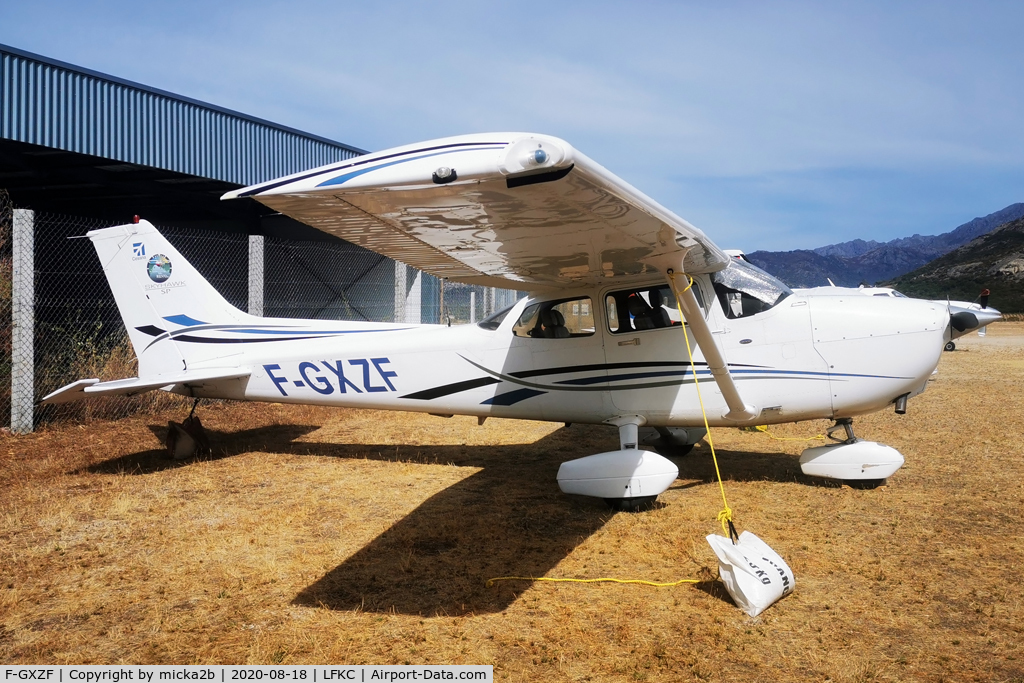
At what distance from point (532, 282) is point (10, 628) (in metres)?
4.60

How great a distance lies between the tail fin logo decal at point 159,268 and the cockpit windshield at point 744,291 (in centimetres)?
603

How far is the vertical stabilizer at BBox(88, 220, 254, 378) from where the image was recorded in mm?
7781

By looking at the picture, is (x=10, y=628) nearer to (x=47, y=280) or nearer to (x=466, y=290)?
(x=47, y=280)

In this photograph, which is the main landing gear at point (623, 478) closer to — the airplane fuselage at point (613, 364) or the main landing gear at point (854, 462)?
the airplane fuselage at point (613, 364)

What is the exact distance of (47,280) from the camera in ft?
49.4

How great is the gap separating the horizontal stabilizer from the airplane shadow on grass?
91 cm

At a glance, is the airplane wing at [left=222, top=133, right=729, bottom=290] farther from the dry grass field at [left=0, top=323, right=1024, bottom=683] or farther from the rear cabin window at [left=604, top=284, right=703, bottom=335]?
the dry grass field at [left=0, top=323, right=1024, bottom=683]

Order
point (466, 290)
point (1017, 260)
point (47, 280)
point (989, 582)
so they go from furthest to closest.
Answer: point (1017, 260) → point (466, 290) → point (47, 280) → point (989, 582)

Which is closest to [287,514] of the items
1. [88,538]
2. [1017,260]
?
[88,538]

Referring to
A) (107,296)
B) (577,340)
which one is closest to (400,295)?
(107,296)

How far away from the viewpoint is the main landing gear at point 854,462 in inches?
244

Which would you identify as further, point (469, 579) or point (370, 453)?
point (370, 453)

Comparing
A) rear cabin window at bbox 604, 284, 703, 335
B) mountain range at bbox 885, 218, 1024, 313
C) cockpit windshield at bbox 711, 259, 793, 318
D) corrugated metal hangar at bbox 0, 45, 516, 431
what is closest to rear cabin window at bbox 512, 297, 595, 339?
rear cabin window at bbox 604, 284, 703, 335

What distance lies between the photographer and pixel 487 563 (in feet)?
15.3
